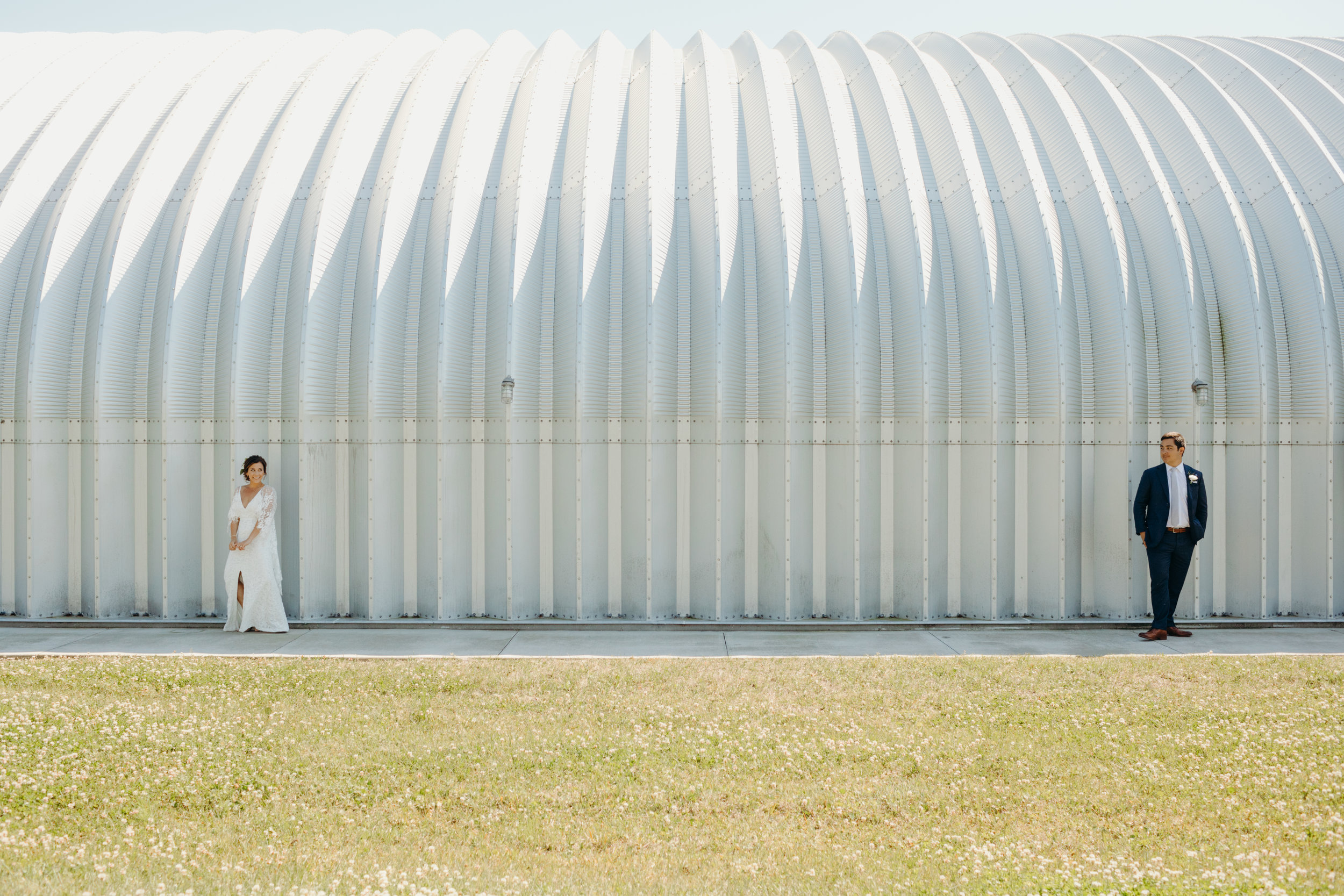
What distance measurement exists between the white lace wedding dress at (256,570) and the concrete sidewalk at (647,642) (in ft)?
0.57

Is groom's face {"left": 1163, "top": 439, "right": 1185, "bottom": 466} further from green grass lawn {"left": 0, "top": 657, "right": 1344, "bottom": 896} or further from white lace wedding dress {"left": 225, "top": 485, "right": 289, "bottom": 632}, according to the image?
white lace wedding dress {"left": 225, "top": 485, "right": 289, "bottom": 632}

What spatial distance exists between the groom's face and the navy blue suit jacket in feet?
0.25

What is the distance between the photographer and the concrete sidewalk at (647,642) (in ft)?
27.9

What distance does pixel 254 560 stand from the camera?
9.28 m

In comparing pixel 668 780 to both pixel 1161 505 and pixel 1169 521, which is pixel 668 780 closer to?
pixel 1161 505

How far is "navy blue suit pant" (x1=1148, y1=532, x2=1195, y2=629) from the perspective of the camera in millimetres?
9188

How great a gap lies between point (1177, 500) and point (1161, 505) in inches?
8.9

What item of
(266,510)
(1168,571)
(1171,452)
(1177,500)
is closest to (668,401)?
(266,510)

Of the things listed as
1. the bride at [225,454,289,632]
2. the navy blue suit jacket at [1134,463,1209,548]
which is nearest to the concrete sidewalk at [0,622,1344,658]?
the bride at [225,454,289,632]

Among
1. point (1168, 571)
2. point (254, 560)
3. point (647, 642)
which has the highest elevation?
point (254, 560)

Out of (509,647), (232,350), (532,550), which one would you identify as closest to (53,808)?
(509,647)

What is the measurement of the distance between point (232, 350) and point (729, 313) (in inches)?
222

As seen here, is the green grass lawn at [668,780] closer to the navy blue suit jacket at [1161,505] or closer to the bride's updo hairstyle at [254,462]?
the navy blue suit jacket at [1161,505]

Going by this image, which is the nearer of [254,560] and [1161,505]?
[1161,505]
